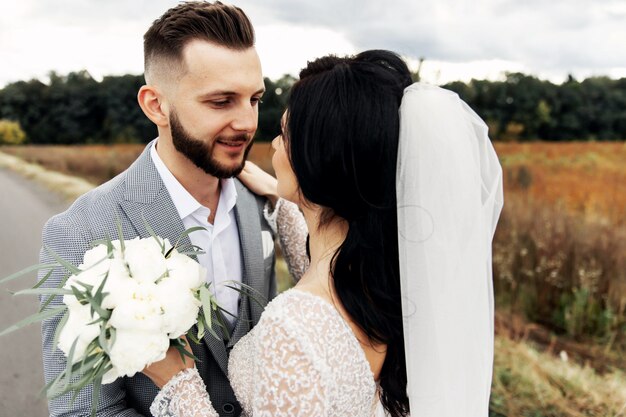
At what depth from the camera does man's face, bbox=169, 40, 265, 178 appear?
260 centimetres

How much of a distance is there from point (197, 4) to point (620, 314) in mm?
4990

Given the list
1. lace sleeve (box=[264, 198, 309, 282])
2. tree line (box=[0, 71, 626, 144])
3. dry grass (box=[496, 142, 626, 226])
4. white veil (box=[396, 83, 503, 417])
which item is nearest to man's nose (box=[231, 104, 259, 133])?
lace sleeve (box=[264, 198, 309, 282])

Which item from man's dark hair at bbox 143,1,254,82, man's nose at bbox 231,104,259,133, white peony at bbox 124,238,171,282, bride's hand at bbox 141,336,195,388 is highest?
man's dark hair at bbox 143,1,254,82

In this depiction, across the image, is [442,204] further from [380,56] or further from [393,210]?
[380,56]

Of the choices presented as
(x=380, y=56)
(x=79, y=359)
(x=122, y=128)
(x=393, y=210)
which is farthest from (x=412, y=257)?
(x=122, y=128)

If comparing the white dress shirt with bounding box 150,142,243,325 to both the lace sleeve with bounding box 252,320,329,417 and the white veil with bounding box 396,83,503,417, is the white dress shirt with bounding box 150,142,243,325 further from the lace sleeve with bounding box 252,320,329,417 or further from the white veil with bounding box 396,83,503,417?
the white veil with bounding box 396,83,503,417

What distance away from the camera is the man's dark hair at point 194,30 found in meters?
2.64

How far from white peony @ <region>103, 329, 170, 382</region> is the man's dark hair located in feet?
4.76

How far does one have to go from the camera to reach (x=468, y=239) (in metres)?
2.04

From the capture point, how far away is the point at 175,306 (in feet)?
5.60

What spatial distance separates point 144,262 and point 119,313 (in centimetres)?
17

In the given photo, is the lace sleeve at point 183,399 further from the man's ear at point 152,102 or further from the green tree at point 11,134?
the green tree at point 11,134

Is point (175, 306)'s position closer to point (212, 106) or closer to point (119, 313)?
point (119, 313)

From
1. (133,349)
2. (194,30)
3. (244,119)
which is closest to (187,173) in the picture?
(244,119)
